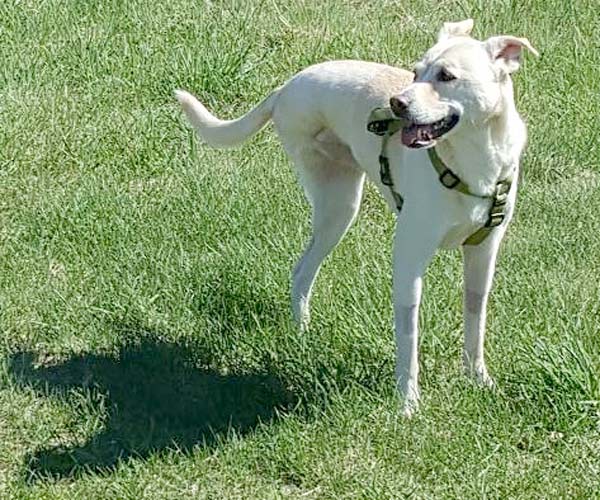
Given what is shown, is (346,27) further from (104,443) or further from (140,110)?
(104,443)

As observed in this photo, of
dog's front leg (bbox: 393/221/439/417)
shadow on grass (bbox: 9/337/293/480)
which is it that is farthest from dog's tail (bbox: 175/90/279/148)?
dog's front leg (bbox: 393/221/439/417)

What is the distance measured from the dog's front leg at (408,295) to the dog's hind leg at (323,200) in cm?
64

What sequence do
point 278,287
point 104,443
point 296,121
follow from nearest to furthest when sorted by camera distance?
point 104,443 < point 296,121 < point 278,287

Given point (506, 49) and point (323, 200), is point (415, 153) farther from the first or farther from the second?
point (323, 200)

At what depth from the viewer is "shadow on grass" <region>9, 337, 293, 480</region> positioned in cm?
528

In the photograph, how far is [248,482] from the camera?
5.02m

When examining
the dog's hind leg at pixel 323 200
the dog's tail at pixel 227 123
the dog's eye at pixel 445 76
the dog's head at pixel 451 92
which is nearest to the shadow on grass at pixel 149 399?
the dog's hind leg at pixel 323 200

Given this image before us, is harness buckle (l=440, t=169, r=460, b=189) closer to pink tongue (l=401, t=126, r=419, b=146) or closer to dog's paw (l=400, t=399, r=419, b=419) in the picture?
pink tongue (l=401, t=126, r=419, b=146)

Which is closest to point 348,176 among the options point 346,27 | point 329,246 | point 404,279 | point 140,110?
point 329,246

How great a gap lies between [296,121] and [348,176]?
1.04 ft

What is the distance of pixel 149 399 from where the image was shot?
5629 mm

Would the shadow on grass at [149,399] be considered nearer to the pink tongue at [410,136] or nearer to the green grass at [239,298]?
the green grass at [239,298]

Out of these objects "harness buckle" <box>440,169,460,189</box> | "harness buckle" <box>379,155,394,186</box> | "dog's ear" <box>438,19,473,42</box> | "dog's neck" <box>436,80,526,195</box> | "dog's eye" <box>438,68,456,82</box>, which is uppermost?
"dog's eye" <box>438,68,456,82</box>

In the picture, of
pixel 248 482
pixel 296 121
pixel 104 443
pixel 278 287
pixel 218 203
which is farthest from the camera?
pixel 218 203
